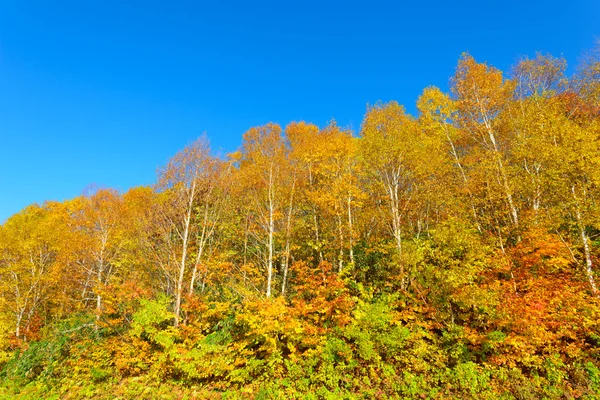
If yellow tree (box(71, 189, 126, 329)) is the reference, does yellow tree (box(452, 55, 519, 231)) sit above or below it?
above

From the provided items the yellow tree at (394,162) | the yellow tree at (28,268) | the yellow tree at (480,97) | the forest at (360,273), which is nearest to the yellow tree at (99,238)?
the forest at (360,273)

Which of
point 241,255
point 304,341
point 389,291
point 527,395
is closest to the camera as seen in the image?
point 527,395

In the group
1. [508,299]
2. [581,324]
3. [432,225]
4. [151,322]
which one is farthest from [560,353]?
[151,322]

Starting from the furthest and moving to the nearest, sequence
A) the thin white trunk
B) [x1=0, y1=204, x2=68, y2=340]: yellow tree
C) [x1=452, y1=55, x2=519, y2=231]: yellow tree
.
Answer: [x1=0, y1=204, x2=68, y2=340]: yellow tree < [x1=452, y1=55, x2=519, y2=231]: yellow tree < the thin white trunk

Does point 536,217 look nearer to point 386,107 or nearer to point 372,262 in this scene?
point 372,262

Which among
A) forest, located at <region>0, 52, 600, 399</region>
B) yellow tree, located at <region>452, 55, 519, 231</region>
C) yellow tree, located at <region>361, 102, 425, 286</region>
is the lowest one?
forest, located at <region>0, 52, 600, 399</region>

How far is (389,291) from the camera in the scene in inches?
516

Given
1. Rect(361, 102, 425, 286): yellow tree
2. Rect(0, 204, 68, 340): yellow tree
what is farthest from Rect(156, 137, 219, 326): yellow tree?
Rect(0, 204, 68, 340): yellow tree

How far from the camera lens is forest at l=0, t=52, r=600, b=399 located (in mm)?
8836

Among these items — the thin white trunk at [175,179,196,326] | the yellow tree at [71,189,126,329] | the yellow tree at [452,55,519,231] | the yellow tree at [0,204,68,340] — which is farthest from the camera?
the yellow tree at [0,204,68,340]

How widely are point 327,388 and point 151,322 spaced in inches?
311

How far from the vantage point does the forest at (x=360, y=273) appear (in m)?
8.84

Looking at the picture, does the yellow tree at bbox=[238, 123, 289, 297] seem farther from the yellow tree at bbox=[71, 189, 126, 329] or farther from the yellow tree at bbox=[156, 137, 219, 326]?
the yellow tree at bbox=[71, 189, 126, 329]

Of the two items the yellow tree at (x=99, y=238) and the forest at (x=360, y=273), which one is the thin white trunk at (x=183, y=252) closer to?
the forest at (x=360, y=273)
